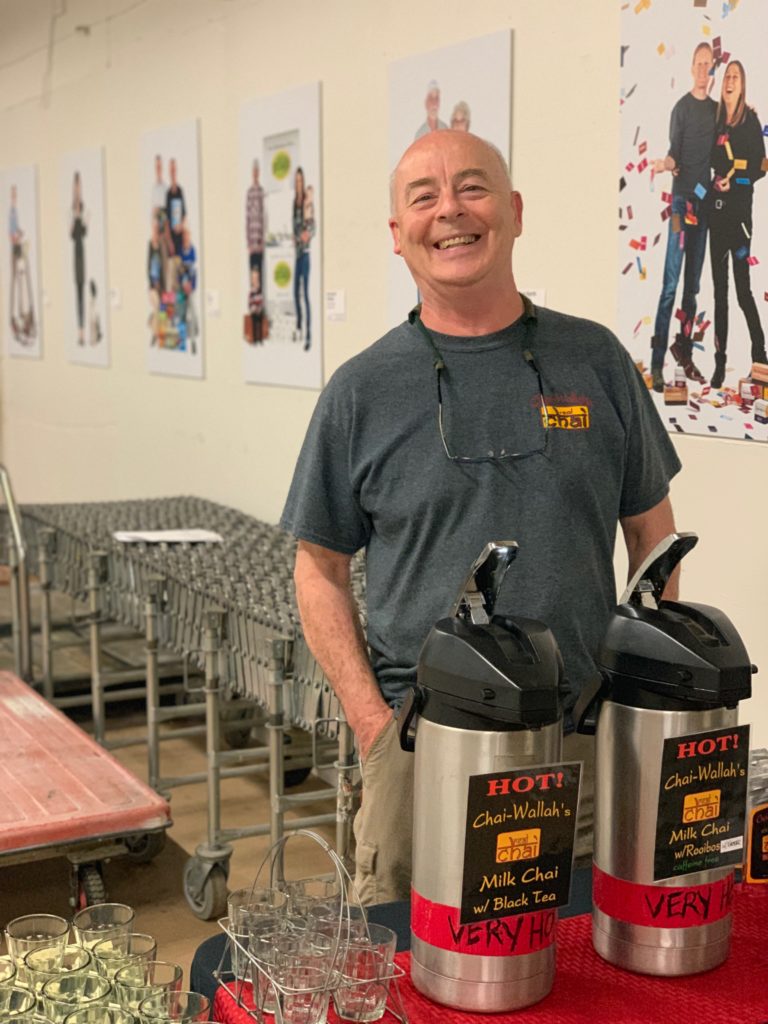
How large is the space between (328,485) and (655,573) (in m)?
0.63

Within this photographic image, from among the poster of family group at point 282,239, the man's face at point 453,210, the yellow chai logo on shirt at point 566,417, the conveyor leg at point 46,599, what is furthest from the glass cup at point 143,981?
the conveyor leg at point 46,599

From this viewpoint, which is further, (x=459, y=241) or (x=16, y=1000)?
(x=459, y=241)

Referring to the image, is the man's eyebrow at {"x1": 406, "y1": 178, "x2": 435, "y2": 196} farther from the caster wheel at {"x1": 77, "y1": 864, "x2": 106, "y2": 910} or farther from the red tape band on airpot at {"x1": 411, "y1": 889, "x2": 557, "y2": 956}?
the caster wheel at {"x1": 77, "y1": 864, "x2": 106, "y2": 910}

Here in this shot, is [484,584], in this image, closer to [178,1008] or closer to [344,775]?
[178,1008]

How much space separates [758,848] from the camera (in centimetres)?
144

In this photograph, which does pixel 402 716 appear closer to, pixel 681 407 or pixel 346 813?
pixel 346 813

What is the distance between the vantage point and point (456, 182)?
5.89 ft

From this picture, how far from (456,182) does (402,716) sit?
841 mm

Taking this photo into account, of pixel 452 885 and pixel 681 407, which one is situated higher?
pixel 681 407

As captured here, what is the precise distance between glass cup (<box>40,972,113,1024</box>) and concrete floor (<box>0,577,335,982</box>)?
1.79m

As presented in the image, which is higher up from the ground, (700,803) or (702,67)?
(702,67)

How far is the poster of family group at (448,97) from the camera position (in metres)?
3.60

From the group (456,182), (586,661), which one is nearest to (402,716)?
(586,661)

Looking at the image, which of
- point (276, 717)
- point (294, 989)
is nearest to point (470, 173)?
point (294, 989)
